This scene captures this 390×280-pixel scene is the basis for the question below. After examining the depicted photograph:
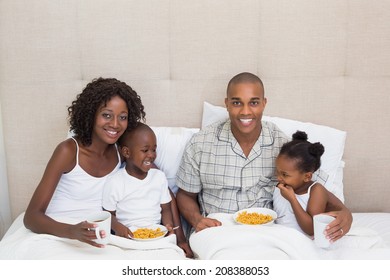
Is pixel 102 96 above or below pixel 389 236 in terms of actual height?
above

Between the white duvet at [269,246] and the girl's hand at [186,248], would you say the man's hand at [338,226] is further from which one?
the girl's hand at [186,248]

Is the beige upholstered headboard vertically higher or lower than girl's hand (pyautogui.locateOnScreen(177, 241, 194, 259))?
higher

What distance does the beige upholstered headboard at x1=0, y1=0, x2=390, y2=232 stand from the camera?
1893 millimetres

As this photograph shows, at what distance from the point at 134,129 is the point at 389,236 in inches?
37.4

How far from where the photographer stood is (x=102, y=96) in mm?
1681

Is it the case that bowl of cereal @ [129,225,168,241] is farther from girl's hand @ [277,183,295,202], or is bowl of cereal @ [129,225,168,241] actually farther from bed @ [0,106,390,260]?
girl's hand @ [277,183,295,202]

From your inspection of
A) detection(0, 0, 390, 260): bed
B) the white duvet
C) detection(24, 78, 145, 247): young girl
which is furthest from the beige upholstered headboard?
the white duvet

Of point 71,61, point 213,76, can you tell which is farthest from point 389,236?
point 71,61

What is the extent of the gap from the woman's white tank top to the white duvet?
403 mm

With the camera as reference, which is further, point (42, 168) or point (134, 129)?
point (42, 168)

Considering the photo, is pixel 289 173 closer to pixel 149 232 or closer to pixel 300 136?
pixel 300 136

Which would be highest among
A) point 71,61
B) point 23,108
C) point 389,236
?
point 71,61

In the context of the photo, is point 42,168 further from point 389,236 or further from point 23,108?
point 389,236
